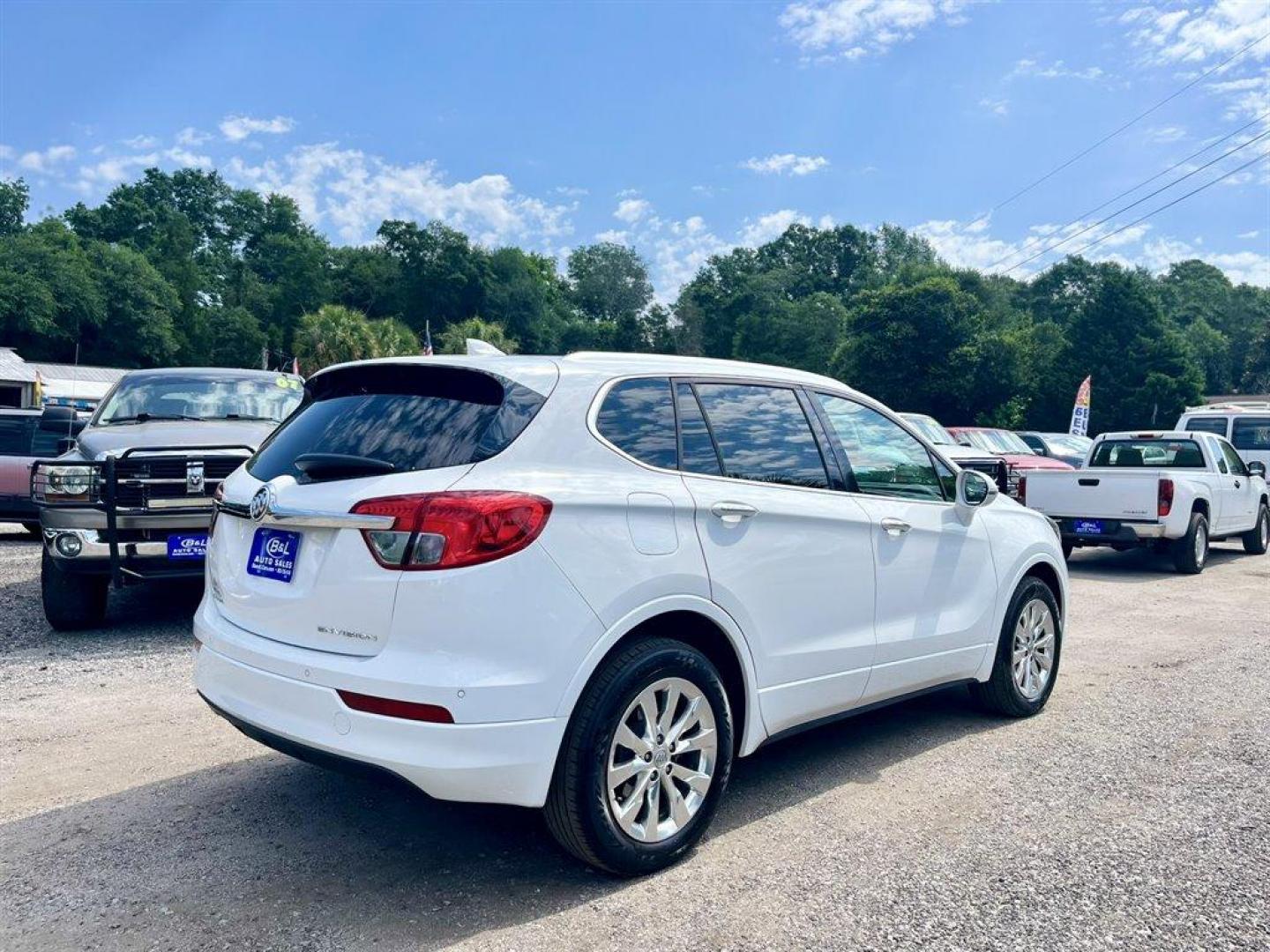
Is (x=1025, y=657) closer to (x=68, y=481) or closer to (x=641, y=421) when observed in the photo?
(x=641, y=421)

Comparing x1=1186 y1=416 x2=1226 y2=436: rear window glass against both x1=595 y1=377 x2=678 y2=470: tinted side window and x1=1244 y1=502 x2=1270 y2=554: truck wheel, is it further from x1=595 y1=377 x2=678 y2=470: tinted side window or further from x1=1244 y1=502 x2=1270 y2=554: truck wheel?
x1=595 y1=377 x2=678 y2=470: tinted side window

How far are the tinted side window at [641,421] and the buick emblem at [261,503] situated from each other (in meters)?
1.17

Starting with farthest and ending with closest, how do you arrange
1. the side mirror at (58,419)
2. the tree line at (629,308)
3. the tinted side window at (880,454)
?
the tree line at (629,308)
the side mirror at (58,419)
the tinted side window at (880,454)

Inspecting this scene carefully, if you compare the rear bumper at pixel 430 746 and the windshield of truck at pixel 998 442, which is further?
the windshield of truck at pixel 998 442

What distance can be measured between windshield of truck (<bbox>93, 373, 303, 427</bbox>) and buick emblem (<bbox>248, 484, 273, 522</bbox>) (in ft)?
15.5

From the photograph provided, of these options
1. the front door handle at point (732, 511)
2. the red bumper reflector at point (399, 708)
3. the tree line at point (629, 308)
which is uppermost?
the tree line at point (629, 308)

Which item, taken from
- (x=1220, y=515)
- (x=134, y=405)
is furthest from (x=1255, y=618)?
(x=134, y=405)

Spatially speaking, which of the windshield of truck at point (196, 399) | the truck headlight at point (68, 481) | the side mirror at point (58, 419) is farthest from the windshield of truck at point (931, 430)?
the truck headlight at point (68, 481)

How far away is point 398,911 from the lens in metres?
3.19

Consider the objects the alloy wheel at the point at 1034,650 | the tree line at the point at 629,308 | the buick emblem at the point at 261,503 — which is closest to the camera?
the buick emblem at the point at 261,503

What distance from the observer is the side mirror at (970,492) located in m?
4.93

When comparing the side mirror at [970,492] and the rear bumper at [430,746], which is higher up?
the side mirror at [970,492]

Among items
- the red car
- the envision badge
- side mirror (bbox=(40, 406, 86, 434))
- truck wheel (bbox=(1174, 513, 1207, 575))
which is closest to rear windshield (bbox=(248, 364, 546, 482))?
the envision badge

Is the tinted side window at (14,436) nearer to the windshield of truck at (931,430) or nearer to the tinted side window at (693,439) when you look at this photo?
the tinted side window at (693,439)
